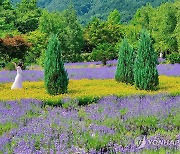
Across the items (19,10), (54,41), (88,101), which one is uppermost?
(19,10)

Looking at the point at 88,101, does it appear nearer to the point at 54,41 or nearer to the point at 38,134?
the point at 54,41

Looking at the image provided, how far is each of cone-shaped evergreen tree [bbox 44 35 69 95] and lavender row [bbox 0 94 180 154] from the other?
7.63ft

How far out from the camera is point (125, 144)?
6.19 meters

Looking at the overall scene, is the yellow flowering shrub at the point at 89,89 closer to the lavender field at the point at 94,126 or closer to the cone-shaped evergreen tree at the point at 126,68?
the cone-shaped evergreen tree at the point at 126,68

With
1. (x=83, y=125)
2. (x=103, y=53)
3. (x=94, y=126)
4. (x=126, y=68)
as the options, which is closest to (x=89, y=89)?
(x=126, y=68)

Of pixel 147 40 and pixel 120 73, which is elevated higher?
pixel 147 40

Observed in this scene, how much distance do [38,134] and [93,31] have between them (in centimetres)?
2867

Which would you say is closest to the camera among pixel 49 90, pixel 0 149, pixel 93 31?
pixel 0 149

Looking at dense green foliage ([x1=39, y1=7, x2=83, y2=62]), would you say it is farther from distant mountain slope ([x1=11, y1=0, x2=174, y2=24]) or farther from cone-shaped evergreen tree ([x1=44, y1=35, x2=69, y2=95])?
distant mountain slope ([x1=11, y1=0, x2=174, y2=24])

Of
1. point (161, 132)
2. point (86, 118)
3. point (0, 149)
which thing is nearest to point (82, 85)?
point (86, 118)

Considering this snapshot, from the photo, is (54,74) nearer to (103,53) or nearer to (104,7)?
(103,53)

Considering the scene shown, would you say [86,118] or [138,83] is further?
[138,83]

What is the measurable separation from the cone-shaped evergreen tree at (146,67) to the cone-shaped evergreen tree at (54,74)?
8.02 feet

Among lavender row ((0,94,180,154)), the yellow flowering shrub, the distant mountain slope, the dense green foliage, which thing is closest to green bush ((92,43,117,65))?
the dense green foliage
